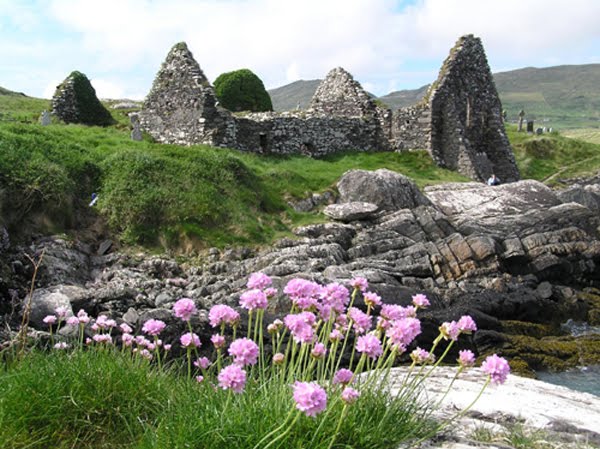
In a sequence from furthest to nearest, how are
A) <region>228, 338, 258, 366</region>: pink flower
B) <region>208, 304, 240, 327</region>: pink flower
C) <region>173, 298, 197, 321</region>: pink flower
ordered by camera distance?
<region>173, 298, 197, 321</region>: pink flower → <region>208, 304, 240, 327</region>: pink flower → <region>228, 338, 258, 366</region>: pink flower

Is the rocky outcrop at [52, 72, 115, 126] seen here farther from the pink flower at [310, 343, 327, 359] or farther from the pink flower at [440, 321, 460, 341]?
the pink flower at [440, 321, 460, 341]

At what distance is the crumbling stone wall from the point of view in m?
30.6

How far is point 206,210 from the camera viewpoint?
19297 millimetres

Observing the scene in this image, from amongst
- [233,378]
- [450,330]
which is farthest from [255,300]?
[450,330]

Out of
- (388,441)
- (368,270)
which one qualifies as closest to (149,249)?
(368,270)

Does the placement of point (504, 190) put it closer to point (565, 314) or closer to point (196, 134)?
point (565, 314)

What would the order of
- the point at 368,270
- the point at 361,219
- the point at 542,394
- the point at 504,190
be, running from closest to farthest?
the point at 542,394 < the point at 368,270 < the point at 361,219 < the point at 504,190

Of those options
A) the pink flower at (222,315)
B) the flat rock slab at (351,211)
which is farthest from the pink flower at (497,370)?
the flat rock slab at (351,211)

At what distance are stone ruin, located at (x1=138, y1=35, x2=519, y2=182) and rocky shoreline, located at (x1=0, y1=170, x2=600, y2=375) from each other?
6.12 metres

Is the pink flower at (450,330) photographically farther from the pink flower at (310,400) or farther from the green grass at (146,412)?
the pink flower at (310,400)

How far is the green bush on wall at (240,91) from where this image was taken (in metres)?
35.7

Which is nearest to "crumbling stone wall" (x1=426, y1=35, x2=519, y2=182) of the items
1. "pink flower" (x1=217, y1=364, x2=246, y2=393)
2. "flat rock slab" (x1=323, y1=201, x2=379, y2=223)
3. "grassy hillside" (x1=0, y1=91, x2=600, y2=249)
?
"grassy hillside" (x1=0, y1=91, x2=600, y2=249)

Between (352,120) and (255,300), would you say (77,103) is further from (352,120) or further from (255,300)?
(255,300)

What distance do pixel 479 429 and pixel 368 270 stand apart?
11522mm
